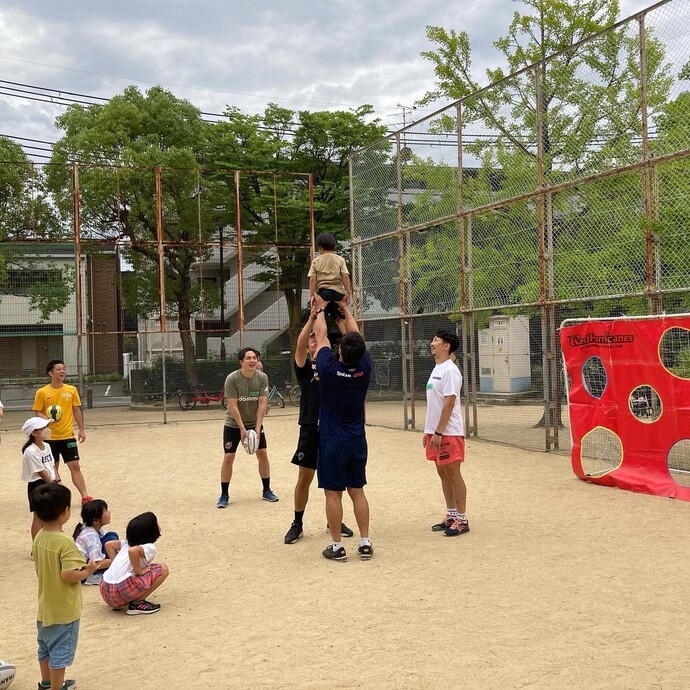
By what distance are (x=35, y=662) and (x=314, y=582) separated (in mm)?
A: 1923

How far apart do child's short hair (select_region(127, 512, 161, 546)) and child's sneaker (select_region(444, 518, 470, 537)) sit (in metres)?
2.66

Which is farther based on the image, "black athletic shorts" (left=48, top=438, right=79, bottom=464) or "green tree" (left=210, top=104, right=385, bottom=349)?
"green tree" (left=210, top=104, right=385, bottom=349)

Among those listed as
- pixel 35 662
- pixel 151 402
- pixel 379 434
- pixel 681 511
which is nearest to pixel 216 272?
pixel 151 402

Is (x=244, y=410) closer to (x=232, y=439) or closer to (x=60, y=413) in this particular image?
(x=232, y=439)

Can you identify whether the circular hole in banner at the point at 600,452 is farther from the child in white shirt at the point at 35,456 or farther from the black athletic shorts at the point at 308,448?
the child in white shirt at the point at 35,456

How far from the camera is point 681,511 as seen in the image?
7.36 meters

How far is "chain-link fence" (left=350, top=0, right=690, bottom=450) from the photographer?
9.52 metres

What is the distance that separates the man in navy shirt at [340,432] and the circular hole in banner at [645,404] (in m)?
4.01

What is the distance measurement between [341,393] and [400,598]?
155cm

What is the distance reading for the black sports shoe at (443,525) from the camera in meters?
6.69

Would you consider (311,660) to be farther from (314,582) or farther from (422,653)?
(314,582)

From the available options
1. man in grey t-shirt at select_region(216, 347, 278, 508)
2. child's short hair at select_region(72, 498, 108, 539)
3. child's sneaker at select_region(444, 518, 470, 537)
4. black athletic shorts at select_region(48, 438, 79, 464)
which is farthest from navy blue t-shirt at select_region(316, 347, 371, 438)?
black athletic shorts at select_region(48, 438, 79, 464)

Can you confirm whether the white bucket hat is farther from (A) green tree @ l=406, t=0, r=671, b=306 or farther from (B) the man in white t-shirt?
(A) green tree @ l=406, t=0, r=671, b=306

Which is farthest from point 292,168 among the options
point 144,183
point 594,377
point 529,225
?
point 594,377
